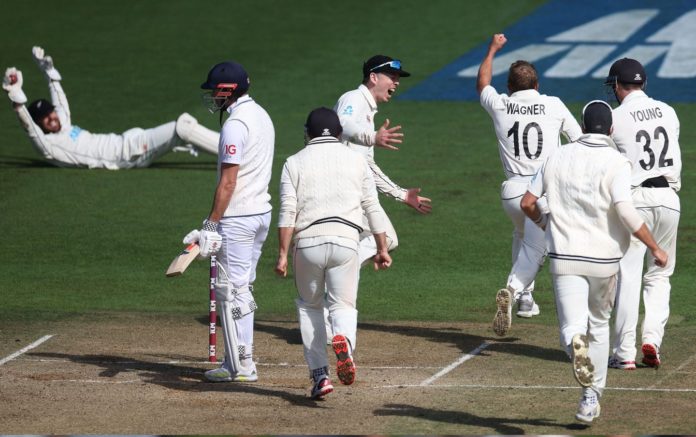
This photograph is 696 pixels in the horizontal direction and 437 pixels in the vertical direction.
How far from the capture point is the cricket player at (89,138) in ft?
64.0

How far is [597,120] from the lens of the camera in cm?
895

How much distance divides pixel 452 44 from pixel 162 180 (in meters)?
8.29

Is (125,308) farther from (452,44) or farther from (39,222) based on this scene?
(452,44)

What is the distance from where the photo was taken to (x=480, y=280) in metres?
14.6

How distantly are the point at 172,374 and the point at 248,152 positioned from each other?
6.51ft

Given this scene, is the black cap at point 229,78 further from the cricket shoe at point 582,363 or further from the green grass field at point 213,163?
the green grass field at point 213,163

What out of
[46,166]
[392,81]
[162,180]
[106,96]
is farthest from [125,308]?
[106,96]

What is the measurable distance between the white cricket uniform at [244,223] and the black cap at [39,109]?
32.6 ft

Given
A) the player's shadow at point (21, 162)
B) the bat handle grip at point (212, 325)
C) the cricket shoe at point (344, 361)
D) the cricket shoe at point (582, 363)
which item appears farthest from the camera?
the player's shadow at point (21, 162)

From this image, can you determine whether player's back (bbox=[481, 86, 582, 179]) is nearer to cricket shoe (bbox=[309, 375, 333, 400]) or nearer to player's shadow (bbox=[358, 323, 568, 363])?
player's shadow (bbox=[358, 323, 568, 363])

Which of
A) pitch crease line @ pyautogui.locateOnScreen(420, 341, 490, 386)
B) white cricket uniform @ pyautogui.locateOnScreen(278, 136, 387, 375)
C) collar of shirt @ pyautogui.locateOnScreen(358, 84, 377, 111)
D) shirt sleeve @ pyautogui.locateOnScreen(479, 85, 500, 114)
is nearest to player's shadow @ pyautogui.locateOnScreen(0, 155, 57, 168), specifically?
collar of shirt @ pyautogui.locateOnScreen(358, 84, 377, 111)

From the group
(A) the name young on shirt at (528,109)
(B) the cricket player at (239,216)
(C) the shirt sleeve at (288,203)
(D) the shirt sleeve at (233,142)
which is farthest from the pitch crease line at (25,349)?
(A) the name young on shirt at (528,109)

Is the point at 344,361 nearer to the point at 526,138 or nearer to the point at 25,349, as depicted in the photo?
the point at 526,138

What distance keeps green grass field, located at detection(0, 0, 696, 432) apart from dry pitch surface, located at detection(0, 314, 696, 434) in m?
0.95
